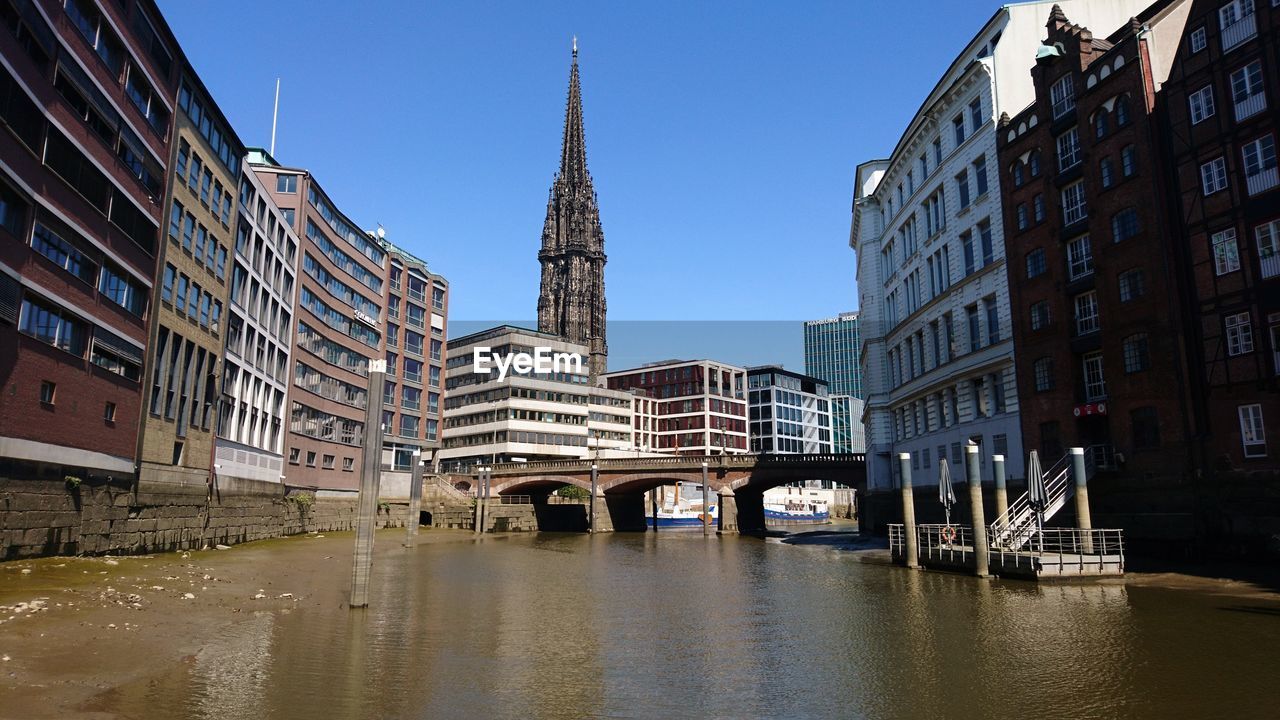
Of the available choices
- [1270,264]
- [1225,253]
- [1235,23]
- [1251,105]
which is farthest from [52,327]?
[1235,23]

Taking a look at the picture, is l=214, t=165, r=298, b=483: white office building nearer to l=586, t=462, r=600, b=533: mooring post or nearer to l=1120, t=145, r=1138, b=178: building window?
l=586, t=462, r=600, b=533: mooring post

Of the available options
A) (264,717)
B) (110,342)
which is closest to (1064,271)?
(264,717)

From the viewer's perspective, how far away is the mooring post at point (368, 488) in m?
24.2

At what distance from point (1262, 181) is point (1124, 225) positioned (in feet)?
21.7

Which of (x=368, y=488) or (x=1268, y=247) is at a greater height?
(x=1268, y=247)

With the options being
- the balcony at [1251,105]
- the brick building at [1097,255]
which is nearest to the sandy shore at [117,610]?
the brick building at [1097,255]

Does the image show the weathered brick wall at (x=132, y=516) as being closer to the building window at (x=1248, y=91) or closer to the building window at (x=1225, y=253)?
the building window at (x=1225, y=253)

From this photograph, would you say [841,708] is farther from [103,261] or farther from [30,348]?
[103,261]

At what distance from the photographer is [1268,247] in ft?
109

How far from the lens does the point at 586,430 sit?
5246 inches

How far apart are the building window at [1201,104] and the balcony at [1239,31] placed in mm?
1715

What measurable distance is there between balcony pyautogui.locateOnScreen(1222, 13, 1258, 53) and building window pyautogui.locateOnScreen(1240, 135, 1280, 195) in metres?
4.66

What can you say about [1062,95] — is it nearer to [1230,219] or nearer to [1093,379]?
[1230,219]

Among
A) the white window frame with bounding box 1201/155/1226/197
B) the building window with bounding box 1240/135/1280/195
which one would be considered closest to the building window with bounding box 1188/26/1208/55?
the white window frame with bounding box 1201/155/1226/197
